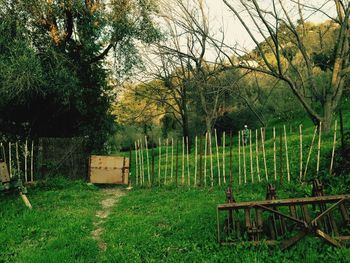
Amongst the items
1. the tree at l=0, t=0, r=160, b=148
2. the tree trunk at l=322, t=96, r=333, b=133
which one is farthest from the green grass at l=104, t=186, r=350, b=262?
the tree at l=0, t=0, r=160, b=148

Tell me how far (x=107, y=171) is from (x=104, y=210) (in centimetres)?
507

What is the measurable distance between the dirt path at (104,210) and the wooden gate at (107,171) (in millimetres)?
667

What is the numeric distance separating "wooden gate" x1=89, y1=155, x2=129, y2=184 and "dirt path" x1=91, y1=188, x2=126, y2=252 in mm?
667

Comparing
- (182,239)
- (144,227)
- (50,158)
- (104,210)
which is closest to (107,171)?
(50,158)

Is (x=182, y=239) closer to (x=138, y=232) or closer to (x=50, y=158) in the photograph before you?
(x=138, y=232)

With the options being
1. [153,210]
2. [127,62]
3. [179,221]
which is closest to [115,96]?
[127,62]

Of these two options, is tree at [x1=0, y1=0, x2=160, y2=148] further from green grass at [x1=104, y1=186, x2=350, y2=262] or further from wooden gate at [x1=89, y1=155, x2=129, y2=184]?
green grass at [x1=104, y1=186, x2=350, y2=262]

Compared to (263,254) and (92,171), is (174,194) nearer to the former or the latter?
(92,171)

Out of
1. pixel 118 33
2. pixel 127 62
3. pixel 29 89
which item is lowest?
pixel 29 89

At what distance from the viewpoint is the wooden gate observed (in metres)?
15.5

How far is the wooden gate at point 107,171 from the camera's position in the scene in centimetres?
1550

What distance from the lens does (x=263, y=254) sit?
5570mm

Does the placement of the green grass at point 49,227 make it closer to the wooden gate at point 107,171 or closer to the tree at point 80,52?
the wooden gate at point 107,171

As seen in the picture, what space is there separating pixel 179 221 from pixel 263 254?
108 inches
